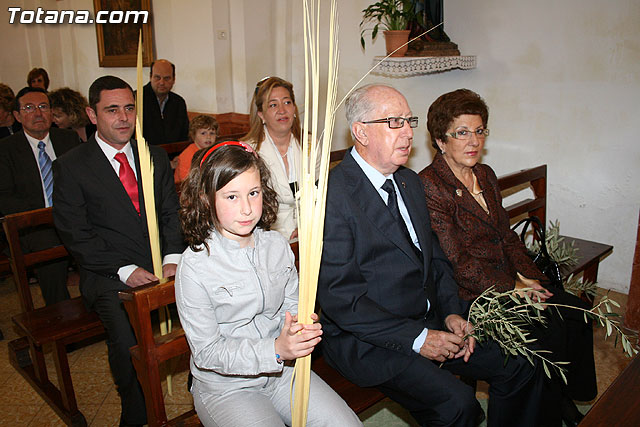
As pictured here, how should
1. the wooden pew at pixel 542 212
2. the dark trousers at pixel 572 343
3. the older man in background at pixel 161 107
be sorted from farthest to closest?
the older man in background at pixel 161 107
the wooden pew at pixel 542 212
the dark trousers at pixel 572 343

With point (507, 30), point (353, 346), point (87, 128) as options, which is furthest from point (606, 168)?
point (87, 128)

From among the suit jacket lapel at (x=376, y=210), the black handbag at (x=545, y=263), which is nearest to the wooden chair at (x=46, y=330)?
the suit jacket lapel at (x=376, y=210)

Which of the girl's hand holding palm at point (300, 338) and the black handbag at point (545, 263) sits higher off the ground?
the girl's hand holding palm at point (300, 338)

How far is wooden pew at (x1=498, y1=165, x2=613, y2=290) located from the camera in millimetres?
3055

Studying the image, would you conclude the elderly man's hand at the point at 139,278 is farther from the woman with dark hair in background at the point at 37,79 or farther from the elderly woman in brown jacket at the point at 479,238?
the woman with dark hair in background at the point at 37,79

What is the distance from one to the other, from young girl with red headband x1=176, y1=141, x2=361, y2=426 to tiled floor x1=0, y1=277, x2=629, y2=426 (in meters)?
1.07

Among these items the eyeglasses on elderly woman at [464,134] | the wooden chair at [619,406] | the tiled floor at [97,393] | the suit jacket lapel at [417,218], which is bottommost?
the tiled floor at [97,393]

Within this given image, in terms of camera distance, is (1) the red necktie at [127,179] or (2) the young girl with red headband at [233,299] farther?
(1) the red necktie at [127,179]

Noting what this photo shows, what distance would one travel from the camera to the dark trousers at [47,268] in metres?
3.47

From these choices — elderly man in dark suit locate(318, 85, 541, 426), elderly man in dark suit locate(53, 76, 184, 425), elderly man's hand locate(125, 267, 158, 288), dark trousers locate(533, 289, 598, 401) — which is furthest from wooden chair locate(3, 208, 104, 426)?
dark trousers locate(533, 289, 598, 401)

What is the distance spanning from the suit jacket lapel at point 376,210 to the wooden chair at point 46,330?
1513mm

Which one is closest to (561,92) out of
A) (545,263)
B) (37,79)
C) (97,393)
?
(545,263)

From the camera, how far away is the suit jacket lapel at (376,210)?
6.72 feet

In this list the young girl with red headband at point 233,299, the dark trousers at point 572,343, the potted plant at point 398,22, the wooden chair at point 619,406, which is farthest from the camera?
the potted plant at point 398,22
